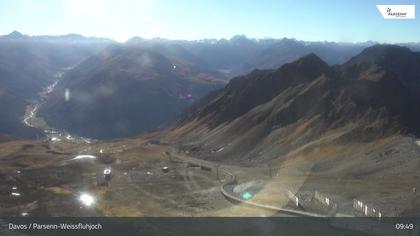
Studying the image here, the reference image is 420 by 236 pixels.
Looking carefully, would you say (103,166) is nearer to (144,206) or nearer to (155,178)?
(155,178)

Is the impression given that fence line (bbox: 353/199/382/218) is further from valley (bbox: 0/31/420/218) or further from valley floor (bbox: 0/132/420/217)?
valley floor (bbox: 0/132/420/217)

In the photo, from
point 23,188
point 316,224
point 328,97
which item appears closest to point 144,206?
point 23,188
